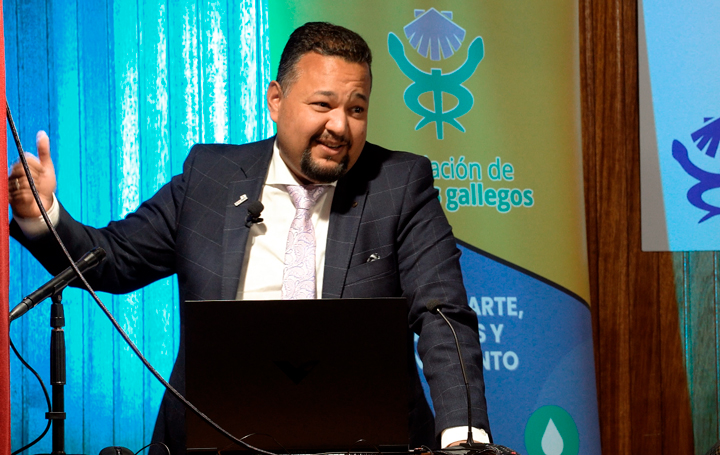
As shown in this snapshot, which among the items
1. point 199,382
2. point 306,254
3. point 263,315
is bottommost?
point 199,382

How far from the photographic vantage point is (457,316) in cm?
178

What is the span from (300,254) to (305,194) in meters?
0.19

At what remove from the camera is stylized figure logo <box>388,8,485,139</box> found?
301cm

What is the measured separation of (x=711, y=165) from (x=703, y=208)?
0.63ft

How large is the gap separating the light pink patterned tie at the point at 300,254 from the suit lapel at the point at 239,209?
12 centimetres

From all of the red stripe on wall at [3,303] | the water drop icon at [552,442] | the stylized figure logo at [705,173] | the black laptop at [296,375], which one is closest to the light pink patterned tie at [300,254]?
the black laptop at [296,375]

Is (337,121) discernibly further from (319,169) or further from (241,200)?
(241,200)

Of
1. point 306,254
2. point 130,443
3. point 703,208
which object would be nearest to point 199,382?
point 306,254

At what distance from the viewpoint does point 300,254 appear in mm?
1967

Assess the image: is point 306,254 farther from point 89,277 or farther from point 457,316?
point 89,277

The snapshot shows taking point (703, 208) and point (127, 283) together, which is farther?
point (703, 208)

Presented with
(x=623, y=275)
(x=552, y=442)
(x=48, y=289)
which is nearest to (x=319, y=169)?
(x=48, y=289)

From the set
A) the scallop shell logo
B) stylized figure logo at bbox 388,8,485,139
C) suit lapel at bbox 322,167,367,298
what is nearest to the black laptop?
suit lapel at bbox 322,167,367,298

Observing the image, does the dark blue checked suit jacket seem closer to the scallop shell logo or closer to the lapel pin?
the lapel pin
